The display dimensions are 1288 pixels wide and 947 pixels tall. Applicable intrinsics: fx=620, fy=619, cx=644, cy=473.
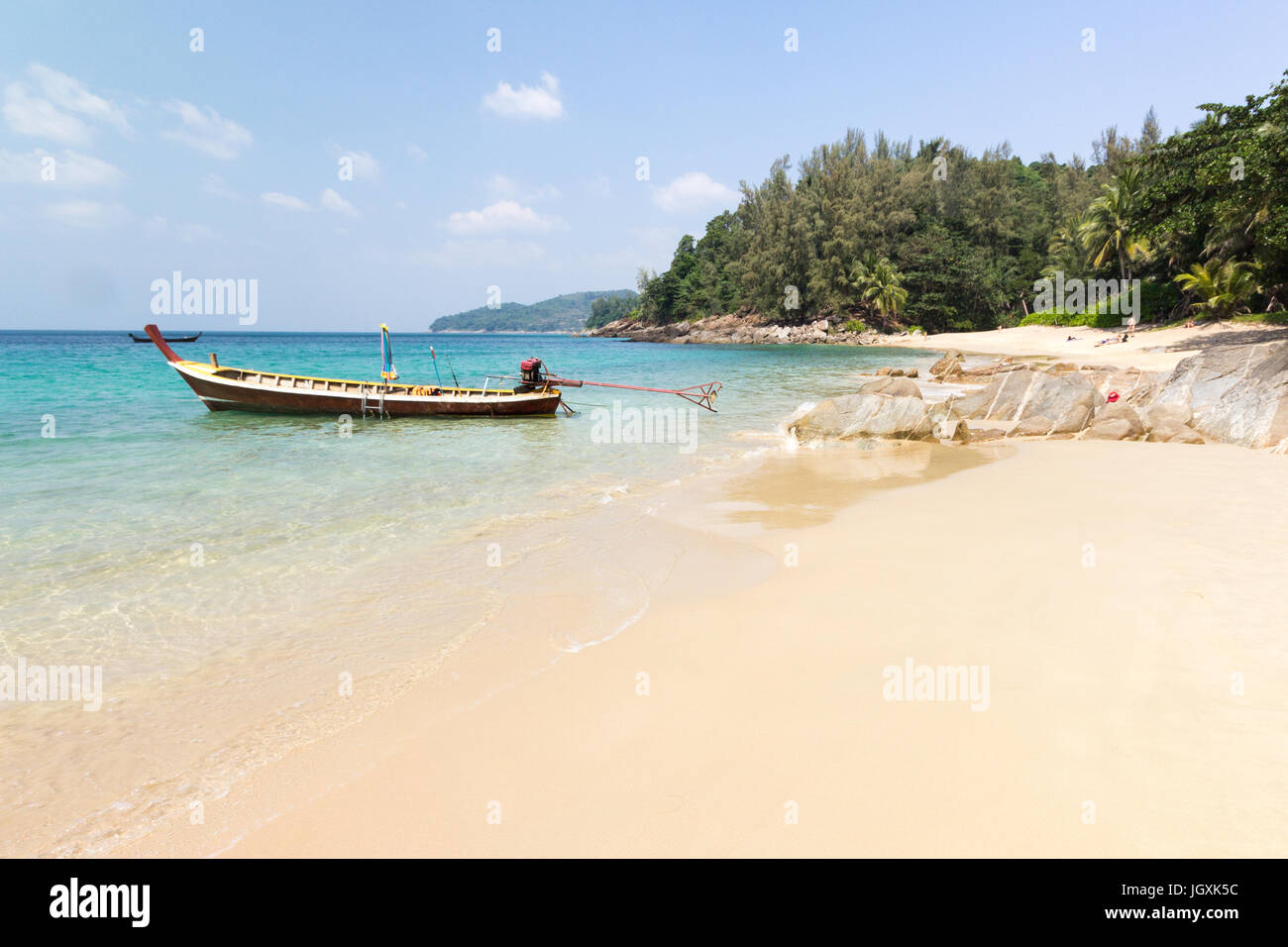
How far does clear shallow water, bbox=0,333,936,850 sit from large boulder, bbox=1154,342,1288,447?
10286 millimetres

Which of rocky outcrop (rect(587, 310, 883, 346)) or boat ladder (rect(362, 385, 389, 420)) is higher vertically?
rocky outcrop (rect(587, 310, 883, 346))

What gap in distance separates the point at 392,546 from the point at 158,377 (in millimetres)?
39009

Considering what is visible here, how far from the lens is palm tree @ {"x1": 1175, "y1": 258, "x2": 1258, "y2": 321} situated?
122ft

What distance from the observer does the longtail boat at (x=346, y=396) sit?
22031mm

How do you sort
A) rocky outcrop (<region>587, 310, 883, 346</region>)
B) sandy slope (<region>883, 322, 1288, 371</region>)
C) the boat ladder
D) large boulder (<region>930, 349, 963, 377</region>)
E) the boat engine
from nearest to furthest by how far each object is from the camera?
the boat ladder < the boat engine < large boulder (<region>930, 349, 963, 377</region>) < sandy slope (<region>883, 322, 1288, 371</region>) < rocky outcrop (<region>587, 310, 883, 346</region>)

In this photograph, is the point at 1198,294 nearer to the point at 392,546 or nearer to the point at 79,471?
the point at 392,546

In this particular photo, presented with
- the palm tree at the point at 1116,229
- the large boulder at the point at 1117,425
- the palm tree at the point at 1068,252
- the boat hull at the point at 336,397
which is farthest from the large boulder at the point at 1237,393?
the palm tree at the point at 1068,252

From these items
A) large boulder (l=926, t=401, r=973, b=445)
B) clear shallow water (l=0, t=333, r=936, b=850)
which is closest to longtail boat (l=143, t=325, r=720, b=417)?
clear shallow water (l=0, t=333, r=936, b=850)

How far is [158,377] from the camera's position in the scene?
37.2 m

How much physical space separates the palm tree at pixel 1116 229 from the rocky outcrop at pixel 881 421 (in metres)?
46.3

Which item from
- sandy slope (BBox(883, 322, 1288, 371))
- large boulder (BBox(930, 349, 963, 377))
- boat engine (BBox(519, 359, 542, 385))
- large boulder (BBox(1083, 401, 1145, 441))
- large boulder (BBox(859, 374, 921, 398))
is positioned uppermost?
sandy slope (BBox(883, 322, 1288, 371))

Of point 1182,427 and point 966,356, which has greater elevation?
point 966,356

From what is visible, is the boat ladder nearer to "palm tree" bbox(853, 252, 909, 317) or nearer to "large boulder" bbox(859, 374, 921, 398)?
"large boulder" bbox(859, 374, 921, 398)
